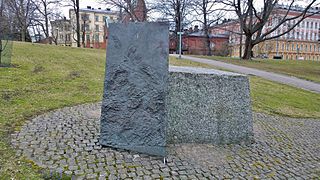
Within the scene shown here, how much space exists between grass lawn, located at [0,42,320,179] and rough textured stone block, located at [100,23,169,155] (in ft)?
4.20

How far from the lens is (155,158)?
12.4ft

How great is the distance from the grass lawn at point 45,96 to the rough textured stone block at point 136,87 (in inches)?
50.4

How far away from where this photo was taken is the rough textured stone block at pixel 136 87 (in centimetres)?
380

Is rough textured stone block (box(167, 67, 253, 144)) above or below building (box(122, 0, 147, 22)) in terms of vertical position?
below

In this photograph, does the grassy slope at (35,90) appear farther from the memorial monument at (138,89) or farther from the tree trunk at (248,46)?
the tree trunk at (248,46)

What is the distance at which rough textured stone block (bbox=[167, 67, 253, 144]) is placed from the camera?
173 inches

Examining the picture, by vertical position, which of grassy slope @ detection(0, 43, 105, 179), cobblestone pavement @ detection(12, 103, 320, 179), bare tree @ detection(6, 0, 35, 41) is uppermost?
bare tree @ detection(6, 0, 35, 41)

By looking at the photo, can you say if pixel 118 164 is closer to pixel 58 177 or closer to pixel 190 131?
pixel 58 177

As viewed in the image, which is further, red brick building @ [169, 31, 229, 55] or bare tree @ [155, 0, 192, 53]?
red brick building @ [169, 31, 229, 55]

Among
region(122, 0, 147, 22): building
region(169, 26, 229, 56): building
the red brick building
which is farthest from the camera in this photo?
the red brick building

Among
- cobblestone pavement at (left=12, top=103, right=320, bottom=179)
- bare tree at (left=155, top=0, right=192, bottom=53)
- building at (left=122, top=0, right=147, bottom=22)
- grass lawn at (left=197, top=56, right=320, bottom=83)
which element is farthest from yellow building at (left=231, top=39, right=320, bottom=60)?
cobblestone pavement at (left=12, top=103, right=320, bottom=179)

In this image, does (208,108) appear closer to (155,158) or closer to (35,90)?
(155,158)

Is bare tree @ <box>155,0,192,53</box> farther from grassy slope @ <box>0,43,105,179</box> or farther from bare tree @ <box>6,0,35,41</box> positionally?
grassy slope @ <box>0,43,105,179</box>

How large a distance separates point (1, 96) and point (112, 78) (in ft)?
13.8
